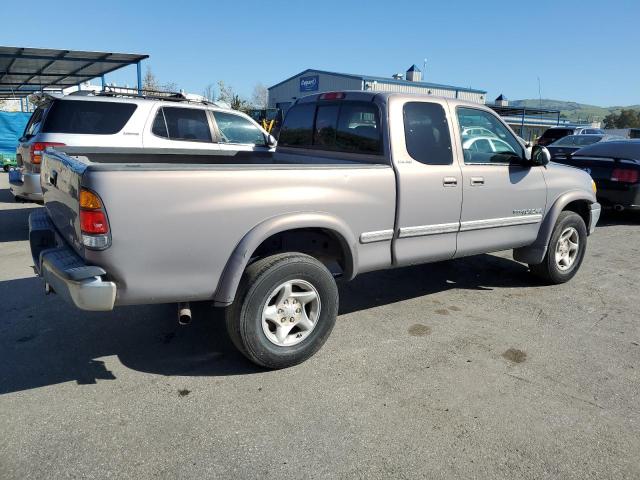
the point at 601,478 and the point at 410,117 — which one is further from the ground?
the point at 410,117

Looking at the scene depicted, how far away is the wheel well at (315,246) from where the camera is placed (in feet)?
11.4

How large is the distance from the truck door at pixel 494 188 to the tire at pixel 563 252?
0.31 meters

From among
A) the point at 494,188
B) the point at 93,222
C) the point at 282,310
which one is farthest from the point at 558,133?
the point at 93,222

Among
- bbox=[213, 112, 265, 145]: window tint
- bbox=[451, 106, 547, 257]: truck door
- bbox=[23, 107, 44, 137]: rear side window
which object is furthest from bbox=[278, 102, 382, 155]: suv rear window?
bbox=[23, 107, 44, 137]: rear side window

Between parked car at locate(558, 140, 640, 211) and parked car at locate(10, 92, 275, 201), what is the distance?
599cm

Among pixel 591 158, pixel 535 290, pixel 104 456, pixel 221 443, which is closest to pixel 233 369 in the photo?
pixel 221 443

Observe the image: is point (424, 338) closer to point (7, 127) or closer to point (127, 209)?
point (127, 209)

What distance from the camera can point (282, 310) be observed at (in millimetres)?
3293

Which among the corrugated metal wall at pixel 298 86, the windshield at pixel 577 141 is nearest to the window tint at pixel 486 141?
the windshield at pixel 577 141

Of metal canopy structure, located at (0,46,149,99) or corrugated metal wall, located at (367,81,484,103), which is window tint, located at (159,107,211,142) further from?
corrugated metal wall, located at (367,81,484,103)

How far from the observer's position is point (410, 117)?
13.0 ft

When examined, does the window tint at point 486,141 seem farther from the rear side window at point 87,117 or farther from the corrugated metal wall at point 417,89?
the corrugated metal wall at point 417,89

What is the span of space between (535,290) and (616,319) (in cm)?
87

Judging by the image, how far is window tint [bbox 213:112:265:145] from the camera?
7.87 metres
